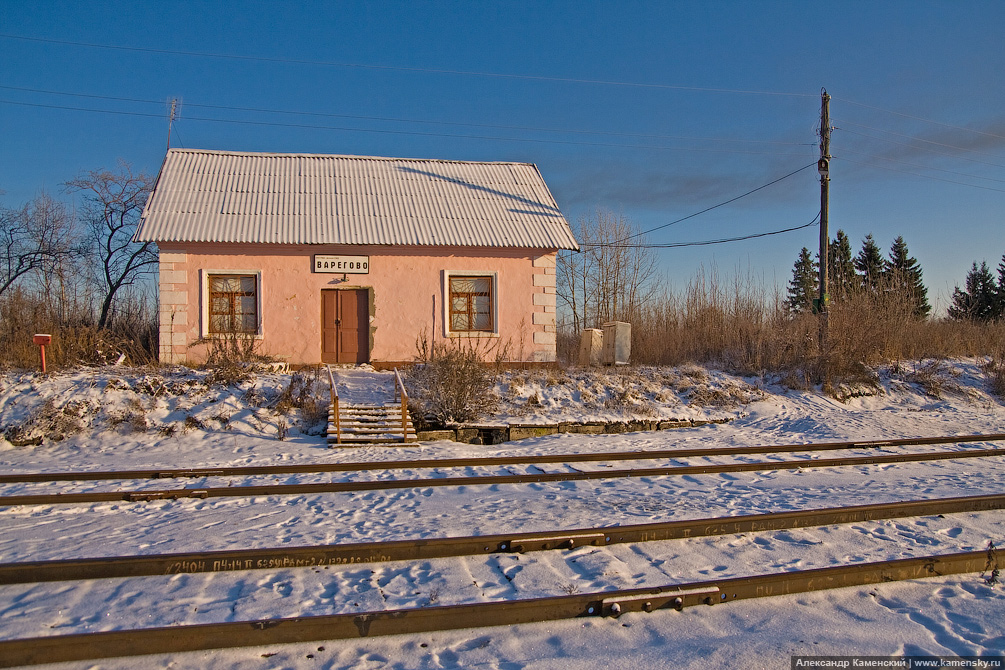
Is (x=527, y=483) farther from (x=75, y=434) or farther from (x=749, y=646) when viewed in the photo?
(x=75, y=434)

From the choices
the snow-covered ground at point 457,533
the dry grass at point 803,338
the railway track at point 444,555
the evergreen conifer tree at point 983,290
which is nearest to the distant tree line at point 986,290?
the evergreen conifer tree at point 983,290

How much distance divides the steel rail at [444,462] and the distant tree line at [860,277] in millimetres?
8765

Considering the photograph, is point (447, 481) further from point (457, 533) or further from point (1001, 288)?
point (1001, 288)

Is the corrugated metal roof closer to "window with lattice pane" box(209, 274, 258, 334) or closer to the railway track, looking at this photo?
"window with lattice pane" box(209, 274, 258, 334)

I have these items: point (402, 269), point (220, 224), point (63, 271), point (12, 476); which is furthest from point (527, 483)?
point (63, 271)

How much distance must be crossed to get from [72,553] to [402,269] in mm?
12838

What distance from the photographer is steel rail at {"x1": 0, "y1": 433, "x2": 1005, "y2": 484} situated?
28.6 ft

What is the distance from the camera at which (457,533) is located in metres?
6.12

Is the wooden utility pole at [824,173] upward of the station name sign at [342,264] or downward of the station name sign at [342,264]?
upward

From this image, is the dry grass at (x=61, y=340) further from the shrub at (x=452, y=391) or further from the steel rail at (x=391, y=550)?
the steel rail at (x=391, y=550)

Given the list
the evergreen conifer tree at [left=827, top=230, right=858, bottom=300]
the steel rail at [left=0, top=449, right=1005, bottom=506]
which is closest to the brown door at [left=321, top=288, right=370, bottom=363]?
the steel rail at [left=0, top=449, right=1005, bottom=506]

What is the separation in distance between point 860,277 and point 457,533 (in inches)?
1058

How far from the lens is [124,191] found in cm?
2536

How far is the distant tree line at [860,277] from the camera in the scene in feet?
68.0
